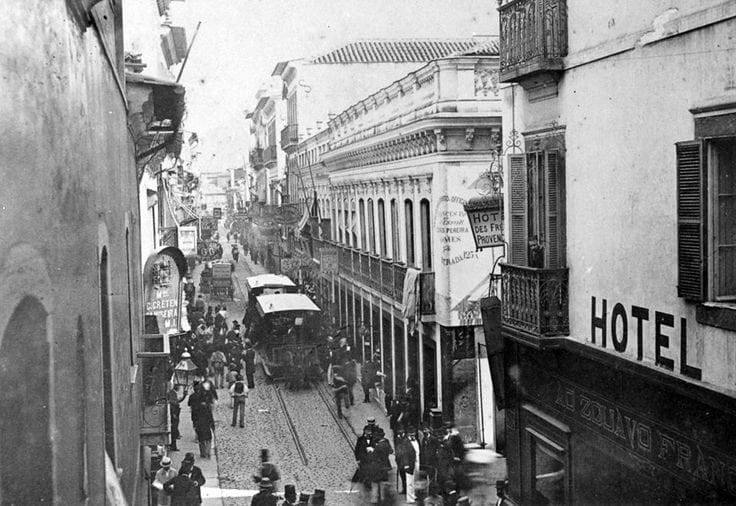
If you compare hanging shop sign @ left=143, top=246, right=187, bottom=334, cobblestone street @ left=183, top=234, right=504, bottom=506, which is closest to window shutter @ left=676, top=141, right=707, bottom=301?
cobblestone street @ left=183, top=234, right=504, bottom=506

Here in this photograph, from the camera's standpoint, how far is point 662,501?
912 centimetres

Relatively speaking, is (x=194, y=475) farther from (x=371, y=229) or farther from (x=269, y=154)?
(x=269, y=154)

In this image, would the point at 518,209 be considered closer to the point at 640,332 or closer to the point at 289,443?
the point at 640,332

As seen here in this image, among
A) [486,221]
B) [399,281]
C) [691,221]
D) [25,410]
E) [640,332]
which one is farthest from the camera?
[399,281]

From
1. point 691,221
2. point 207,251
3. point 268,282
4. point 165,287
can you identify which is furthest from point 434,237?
point 207,251

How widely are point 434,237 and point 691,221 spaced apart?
11.7 m

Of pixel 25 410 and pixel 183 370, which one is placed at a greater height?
pixel 25 410

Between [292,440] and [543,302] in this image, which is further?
[292,440]

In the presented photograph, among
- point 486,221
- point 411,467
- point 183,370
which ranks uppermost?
point 486,221

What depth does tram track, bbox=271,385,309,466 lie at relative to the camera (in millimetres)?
17938

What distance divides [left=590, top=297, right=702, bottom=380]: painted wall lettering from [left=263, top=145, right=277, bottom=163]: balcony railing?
5167 centimetres

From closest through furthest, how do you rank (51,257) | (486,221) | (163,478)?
1. (51,257)
2. (163,478)
3. (486,221)

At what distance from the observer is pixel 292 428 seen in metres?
20.2

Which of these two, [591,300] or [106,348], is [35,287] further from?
[591,300]
